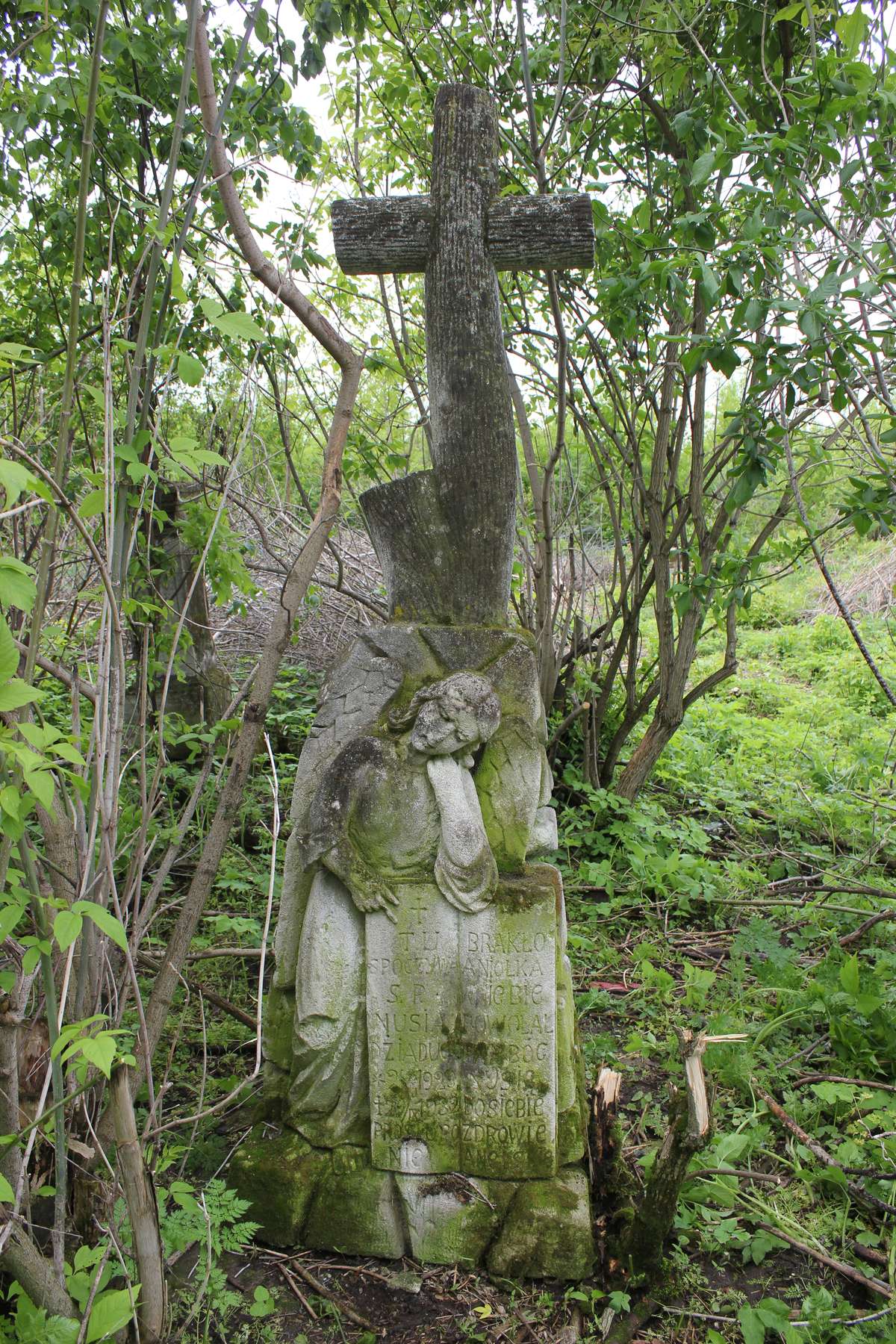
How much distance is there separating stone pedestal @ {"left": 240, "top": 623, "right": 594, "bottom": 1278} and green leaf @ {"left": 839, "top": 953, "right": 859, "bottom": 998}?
1466 millimetres

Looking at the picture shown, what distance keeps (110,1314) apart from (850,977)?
8.98ft

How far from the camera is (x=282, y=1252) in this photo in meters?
2.49

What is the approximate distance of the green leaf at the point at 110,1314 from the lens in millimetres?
1686

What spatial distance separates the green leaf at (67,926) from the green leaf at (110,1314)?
733mm

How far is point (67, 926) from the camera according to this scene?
4.90 feet

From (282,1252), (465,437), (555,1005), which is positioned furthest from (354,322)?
(282,1252)

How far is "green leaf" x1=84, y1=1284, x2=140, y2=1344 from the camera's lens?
169 centimetres

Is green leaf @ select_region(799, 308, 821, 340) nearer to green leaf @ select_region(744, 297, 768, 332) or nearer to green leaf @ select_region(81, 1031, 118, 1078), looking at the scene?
green leaf @ select_region(744, 297, 768, 332)

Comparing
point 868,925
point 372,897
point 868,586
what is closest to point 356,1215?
Result: point 372,897

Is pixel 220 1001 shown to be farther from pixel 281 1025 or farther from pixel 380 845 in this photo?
pixel 380 845

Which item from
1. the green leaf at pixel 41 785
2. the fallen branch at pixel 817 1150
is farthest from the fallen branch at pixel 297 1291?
the green leaf at pixel 41 785

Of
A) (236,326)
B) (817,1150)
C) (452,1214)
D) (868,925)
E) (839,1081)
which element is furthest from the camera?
(868,925)

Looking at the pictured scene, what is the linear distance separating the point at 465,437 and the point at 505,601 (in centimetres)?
47

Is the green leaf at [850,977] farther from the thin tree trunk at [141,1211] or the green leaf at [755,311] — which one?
the thin tree trunk at [141,1211]
